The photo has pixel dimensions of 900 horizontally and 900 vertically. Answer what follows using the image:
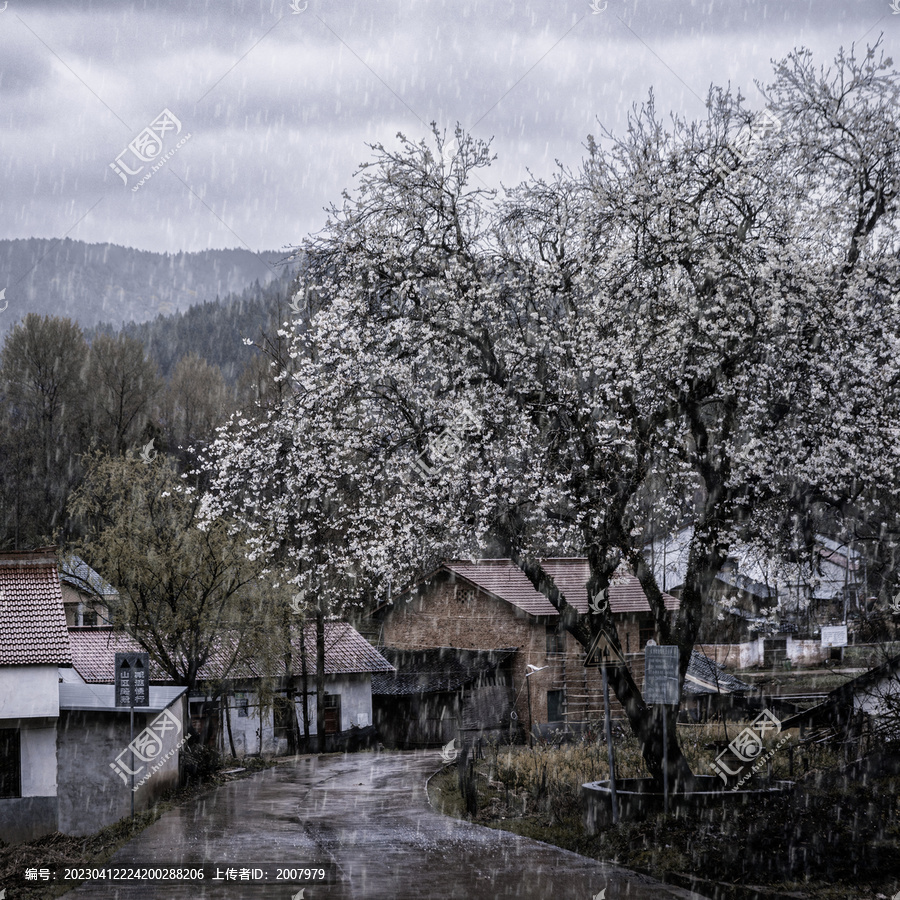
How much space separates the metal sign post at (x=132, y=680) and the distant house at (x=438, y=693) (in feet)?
72.5

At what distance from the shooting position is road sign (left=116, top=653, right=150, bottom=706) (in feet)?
59.2

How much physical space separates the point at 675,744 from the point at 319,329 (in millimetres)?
8493

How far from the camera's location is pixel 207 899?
35.6 ft

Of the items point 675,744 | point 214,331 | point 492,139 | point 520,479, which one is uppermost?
point 214,331

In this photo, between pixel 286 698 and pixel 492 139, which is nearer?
pixel 492 139

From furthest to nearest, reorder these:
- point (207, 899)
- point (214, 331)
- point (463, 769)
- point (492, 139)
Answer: point (214, 331), point (463, 769), point (492, 139), point (207, 899)

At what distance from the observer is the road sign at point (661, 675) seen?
506 inches

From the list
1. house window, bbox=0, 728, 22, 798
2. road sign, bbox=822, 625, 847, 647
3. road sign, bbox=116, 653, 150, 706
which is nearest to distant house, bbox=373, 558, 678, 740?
road sign, bbox=822, 625, 847, 647

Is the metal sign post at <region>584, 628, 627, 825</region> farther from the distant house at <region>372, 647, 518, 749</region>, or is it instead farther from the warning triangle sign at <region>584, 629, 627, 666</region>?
the distant house at <region>372, 647, 518, 749</region>

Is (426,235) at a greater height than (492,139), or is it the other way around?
(492,139)

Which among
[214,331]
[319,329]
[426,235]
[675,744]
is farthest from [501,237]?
[214,331]

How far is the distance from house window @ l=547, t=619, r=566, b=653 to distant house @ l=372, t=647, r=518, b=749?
1629 millimetres

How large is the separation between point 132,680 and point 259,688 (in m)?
12.0

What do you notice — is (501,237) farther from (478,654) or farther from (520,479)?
(478,654)
